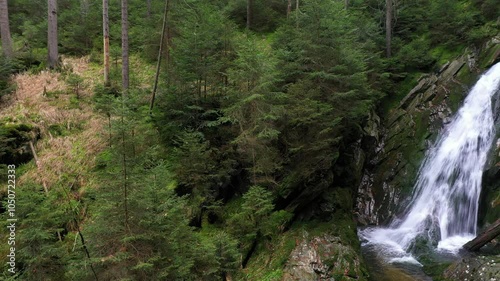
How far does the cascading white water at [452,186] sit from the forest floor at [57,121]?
10514 mm

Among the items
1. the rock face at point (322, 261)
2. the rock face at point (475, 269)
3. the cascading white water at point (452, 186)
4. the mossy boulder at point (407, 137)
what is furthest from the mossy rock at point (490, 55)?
the rock face at point (322, 261)

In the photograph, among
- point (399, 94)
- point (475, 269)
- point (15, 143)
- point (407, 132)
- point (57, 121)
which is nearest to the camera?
point (475, 269)

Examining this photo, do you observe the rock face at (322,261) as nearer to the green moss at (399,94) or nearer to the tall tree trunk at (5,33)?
the green moss at (399,94)

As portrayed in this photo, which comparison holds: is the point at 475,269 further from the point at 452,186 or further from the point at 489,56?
the point at 489,56

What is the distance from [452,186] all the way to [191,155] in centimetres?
1068

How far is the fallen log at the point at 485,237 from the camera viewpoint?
9.49 meters

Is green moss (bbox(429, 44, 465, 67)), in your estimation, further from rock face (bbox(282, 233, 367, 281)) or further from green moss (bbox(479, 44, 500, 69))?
Result: rock face (bbox(282, 233, 367, 281))

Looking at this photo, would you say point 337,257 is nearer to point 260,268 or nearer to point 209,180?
point 260,268

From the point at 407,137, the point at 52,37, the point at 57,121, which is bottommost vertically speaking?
the point at 407,137

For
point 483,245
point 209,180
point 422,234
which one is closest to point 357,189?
point 422,234

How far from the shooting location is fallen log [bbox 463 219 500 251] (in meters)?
9.49

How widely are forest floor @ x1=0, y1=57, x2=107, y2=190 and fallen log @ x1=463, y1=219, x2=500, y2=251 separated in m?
11.6

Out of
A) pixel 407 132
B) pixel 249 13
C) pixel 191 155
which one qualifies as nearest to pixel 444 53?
pixel 407 132

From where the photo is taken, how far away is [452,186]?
12.7m
